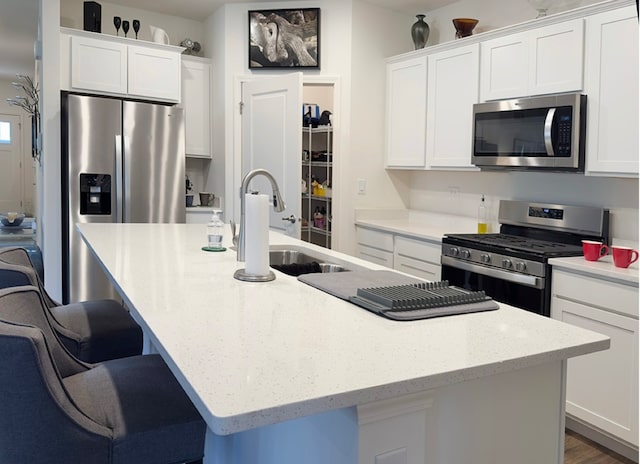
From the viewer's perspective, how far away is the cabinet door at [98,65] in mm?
4109

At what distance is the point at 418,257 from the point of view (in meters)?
3.89

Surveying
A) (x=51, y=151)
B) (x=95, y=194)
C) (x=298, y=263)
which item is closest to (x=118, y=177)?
(x=95, y=194)

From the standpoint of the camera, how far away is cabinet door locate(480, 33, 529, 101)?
3.36 m

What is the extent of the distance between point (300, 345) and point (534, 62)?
9.06ft

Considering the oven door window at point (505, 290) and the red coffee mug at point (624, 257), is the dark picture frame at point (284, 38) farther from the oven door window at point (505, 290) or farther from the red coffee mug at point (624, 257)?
the red coffee mug at point (624, 257)

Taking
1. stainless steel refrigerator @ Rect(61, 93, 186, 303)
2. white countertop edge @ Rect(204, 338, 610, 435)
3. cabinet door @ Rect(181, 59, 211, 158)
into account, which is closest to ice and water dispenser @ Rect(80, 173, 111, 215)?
stainless steel refrigerator @ Rect(61, 93, 186, 303)

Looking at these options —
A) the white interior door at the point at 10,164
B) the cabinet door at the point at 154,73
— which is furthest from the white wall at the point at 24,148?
the cabinet door at the point at 154,73

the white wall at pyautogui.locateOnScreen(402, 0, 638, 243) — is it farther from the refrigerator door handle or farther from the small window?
the small window

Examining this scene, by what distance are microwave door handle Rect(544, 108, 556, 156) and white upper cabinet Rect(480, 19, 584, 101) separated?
144mm

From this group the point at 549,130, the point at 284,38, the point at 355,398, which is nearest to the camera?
the point at 355,398

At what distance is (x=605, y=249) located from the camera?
2.87 meters

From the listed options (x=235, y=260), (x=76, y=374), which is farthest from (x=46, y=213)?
(x=76, y=374)

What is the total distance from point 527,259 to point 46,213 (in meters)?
3.22

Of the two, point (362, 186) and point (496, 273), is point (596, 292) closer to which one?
point (496, 273)
